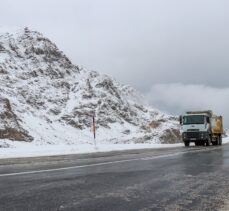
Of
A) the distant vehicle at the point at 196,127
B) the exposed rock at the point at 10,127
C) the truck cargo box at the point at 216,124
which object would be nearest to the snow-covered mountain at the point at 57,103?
the exposed rock at the point at 10,127

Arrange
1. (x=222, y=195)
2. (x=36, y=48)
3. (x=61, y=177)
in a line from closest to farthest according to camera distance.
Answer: (x=222, y=195), (x=61, y=177), (x=36, y=48)

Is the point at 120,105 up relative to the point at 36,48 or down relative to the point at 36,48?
down

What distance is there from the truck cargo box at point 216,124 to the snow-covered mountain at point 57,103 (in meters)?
19.1

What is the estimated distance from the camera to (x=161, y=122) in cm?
7894

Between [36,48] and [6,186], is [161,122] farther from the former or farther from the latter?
[6,186]

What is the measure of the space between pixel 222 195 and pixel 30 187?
3.76 metres

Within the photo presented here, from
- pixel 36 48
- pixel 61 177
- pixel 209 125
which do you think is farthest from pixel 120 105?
pixel 61 177

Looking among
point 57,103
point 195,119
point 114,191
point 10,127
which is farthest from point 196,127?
point 57,103

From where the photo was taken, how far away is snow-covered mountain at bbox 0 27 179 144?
68562 millimetres

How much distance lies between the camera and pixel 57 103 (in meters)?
87.1

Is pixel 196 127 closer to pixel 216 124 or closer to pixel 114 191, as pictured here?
pixel 216 124

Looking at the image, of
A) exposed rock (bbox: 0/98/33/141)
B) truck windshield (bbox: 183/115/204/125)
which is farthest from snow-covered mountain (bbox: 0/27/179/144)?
truck windshield (bbox: 183/115/204/125)

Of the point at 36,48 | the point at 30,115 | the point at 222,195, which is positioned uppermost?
the point at 36,48

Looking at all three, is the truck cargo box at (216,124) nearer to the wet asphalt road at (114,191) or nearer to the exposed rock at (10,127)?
the exposed rock at (10,127)
